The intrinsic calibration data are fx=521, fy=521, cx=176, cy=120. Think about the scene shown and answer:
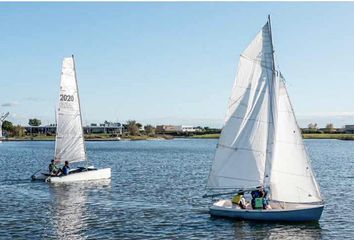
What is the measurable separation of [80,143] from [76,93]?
641 cm

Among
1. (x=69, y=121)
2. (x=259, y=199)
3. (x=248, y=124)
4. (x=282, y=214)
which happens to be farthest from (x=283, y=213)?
(x=69, y=121)

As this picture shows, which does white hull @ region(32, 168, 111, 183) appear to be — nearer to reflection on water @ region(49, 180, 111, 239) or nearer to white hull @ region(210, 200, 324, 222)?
reflection on water @ region(49, 180, 111, 239)

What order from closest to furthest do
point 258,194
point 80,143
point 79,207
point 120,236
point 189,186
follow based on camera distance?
point 120,236
point 258,194
point 79,207
point 189,186
point 80,143

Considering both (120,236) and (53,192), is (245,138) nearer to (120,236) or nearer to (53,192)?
(120,236)

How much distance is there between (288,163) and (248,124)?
13.2 feet

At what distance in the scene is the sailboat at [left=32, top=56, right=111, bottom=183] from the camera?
211 feet

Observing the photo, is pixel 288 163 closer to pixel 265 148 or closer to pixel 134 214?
pixel 265 148

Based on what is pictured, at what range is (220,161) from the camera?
38.5 meters

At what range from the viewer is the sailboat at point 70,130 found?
64.2 meters

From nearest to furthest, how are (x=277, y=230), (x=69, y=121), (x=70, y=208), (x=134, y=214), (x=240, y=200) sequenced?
(x=277, y=230) → (x=240, y=200) → (x=134, y=214) → (x=70, y=208) → (x=69, y=121)

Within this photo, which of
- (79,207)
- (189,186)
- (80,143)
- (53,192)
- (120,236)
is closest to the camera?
(120,236)

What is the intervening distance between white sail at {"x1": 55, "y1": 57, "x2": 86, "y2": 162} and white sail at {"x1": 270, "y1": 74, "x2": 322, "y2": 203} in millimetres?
33997

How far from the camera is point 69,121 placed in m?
65.5

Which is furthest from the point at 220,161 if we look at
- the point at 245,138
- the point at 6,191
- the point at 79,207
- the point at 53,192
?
the point at 6,191
